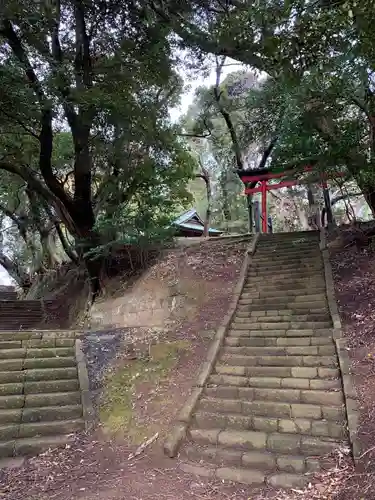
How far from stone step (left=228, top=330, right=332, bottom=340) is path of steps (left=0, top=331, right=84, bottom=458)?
308 cm

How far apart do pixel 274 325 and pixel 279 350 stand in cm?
95

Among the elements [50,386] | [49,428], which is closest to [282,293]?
[50,386]

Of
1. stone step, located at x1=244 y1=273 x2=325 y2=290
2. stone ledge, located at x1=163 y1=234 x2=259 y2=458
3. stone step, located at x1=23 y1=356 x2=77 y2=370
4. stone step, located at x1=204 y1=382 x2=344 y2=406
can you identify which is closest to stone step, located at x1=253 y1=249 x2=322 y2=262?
stone step, located at x1=244 y1=273 x2=325 y2=290

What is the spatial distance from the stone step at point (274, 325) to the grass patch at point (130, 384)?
1.22 meters

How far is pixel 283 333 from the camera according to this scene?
23.1 ft

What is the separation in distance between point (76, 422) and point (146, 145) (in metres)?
7.95

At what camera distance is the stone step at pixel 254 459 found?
4191mm

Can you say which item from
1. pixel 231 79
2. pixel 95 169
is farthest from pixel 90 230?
pixel 231 79

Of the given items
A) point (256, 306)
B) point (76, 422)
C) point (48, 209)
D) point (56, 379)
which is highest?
point (48, 209)

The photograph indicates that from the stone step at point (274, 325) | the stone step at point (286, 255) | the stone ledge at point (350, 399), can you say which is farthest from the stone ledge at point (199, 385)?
the stone ledge at point (350, 399)

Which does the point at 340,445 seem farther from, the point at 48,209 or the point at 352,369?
the point at 48,209

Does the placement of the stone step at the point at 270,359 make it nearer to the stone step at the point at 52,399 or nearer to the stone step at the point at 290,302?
the stone step at the point at 290,302

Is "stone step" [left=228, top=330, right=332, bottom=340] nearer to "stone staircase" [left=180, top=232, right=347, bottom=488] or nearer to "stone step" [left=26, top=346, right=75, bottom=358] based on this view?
"stone staircase" [left=180, top=232, right=347, bottom=488]

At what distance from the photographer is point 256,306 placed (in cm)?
834
